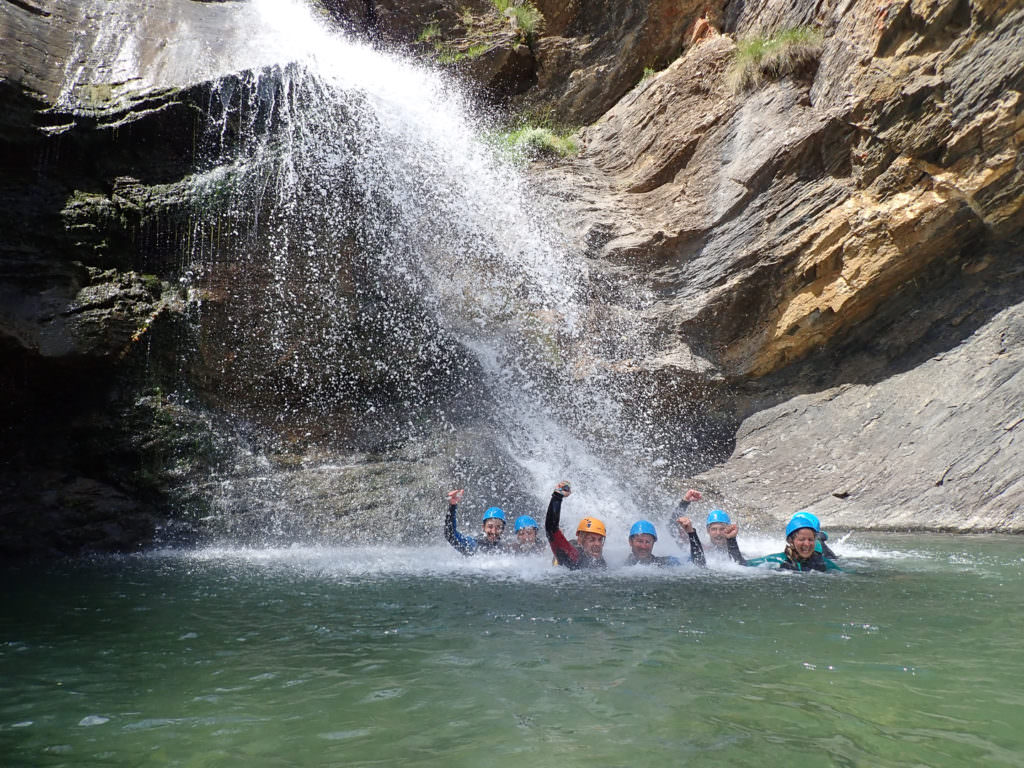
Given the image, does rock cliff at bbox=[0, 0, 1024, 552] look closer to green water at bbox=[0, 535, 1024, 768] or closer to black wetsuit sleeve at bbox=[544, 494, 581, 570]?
black wetsuit sleeve at bbox=[544, 494, 581, 570]

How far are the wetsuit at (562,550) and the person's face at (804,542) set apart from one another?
6.70 feet

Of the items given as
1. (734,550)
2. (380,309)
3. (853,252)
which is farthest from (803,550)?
(380,309)

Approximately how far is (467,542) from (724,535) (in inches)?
124

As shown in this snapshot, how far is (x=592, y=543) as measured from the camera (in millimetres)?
7895

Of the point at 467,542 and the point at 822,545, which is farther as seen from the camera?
the point at 467,542

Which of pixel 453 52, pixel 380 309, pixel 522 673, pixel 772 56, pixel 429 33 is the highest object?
pixel 429 33

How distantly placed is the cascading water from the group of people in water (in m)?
2.07

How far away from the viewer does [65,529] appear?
9.84 m

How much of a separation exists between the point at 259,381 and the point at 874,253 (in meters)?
11.0

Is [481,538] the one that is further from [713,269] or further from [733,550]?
[713,269]

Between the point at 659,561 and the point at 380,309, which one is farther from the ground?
the point at 380,309

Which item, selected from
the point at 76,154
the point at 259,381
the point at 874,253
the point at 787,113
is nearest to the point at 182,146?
the point at 76,154

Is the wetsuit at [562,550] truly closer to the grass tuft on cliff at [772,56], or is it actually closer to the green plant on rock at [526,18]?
the grass tuft on cliff at [772,56]

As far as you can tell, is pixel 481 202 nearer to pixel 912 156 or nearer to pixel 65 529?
pixel 912 156
